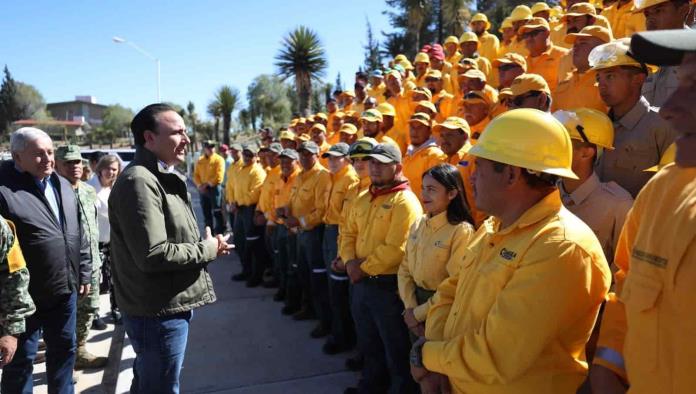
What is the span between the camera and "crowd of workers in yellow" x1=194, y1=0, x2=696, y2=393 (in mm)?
1345

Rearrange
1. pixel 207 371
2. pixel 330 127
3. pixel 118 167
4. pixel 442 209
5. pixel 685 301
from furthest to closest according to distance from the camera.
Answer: pixel 330 127
pixel 118 167
pixel 207 371
pixel 442 209
pixel 685 301

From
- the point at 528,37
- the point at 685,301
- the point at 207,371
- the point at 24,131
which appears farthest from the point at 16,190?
the point at 528,37

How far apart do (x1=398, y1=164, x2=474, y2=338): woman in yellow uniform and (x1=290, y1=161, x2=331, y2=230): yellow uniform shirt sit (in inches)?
91.2

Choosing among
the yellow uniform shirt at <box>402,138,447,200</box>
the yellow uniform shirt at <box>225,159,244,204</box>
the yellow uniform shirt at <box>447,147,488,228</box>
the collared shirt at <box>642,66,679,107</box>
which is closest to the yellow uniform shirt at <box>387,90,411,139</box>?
the yellow uniform shirt at <box>402,138,447,200</box>

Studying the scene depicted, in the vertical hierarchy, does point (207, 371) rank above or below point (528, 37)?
below

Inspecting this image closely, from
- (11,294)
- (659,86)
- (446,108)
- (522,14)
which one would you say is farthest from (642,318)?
(522,14)

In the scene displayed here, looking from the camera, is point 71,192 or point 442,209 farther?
point 71,192

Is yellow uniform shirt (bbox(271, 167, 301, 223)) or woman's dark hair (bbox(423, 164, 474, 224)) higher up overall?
woman's dark hair (bbox(423, 164, 474, 224))

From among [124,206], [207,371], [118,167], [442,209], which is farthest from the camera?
[118,167]

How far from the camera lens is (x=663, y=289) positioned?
4.34ft

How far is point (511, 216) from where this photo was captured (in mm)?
1808

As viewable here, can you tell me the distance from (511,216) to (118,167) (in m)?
5.42

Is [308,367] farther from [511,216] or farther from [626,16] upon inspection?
[626,16]

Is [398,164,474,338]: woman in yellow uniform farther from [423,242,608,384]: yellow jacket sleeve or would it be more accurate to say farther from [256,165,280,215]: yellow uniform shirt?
[256,165,280,215]: yellow uniform shirt
